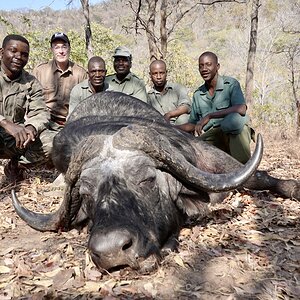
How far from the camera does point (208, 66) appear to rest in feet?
18.0

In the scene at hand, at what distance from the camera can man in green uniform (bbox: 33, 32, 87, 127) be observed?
22.4ft

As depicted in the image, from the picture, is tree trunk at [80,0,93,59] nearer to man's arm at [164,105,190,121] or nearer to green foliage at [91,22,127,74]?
man's arm at [164,105,190,121]

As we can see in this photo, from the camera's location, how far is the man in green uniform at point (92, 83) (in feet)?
20.1

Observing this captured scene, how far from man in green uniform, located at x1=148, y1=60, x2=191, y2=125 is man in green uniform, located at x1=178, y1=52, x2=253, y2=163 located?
81 cm

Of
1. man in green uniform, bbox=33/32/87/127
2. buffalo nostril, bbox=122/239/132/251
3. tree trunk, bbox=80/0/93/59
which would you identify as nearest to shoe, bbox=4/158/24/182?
man in green uniform, bbox=33/32/87/127

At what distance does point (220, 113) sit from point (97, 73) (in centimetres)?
204

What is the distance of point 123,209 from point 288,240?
1.39m

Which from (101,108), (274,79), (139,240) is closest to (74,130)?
(101,108)

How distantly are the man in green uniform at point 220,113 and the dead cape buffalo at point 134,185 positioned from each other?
119 centimetres

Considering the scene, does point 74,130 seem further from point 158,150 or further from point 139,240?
point 139,240

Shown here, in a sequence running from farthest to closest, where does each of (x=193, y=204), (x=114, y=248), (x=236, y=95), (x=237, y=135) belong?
(x=236, y=95), (x=237, y=135), (x=193, y=204), (x=114, y=248)

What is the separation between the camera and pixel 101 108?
15.0 ft

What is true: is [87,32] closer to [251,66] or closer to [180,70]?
[251,66]

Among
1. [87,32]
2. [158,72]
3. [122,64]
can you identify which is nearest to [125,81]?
[122,64]
